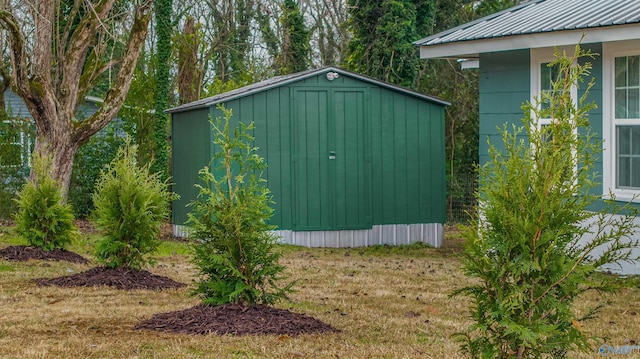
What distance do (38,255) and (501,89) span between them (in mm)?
6812

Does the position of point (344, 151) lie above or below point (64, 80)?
below

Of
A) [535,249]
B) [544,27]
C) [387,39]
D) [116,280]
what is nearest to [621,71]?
[544,27]

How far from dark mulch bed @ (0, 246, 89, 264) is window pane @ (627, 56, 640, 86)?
297 inches

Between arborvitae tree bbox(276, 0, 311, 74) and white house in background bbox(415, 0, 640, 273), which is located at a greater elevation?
arborvitae tree bbox(276, 0, 311, 74)

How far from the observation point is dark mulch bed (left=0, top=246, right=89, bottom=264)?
1239cm

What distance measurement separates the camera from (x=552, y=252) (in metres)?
5.05

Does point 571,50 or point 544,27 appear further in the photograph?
point 571,50

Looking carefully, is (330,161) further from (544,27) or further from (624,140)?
(624,140)

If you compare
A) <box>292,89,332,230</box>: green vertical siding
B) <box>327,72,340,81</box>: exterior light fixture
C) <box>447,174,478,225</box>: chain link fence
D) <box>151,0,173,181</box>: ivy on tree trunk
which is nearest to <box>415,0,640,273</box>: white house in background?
<box>327,72,340,81</box>: exterior light fixture

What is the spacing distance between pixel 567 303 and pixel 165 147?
16568 millimetres

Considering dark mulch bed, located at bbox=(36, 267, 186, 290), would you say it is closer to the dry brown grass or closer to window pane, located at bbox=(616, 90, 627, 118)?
the dry brown grass

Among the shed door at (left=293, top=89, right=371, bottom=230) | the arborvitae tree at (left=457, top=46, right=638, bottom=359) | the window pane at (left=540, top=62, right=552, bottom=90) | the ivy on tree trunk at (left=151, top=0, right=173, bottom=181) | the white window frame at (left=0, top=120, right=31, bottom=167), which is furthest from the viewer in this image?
the white window frame at (left=0, top=120, right=31, bottom=167)

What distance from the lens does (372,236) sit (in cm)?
1634

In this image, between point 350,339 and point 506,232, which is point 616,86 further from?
point 506,232
